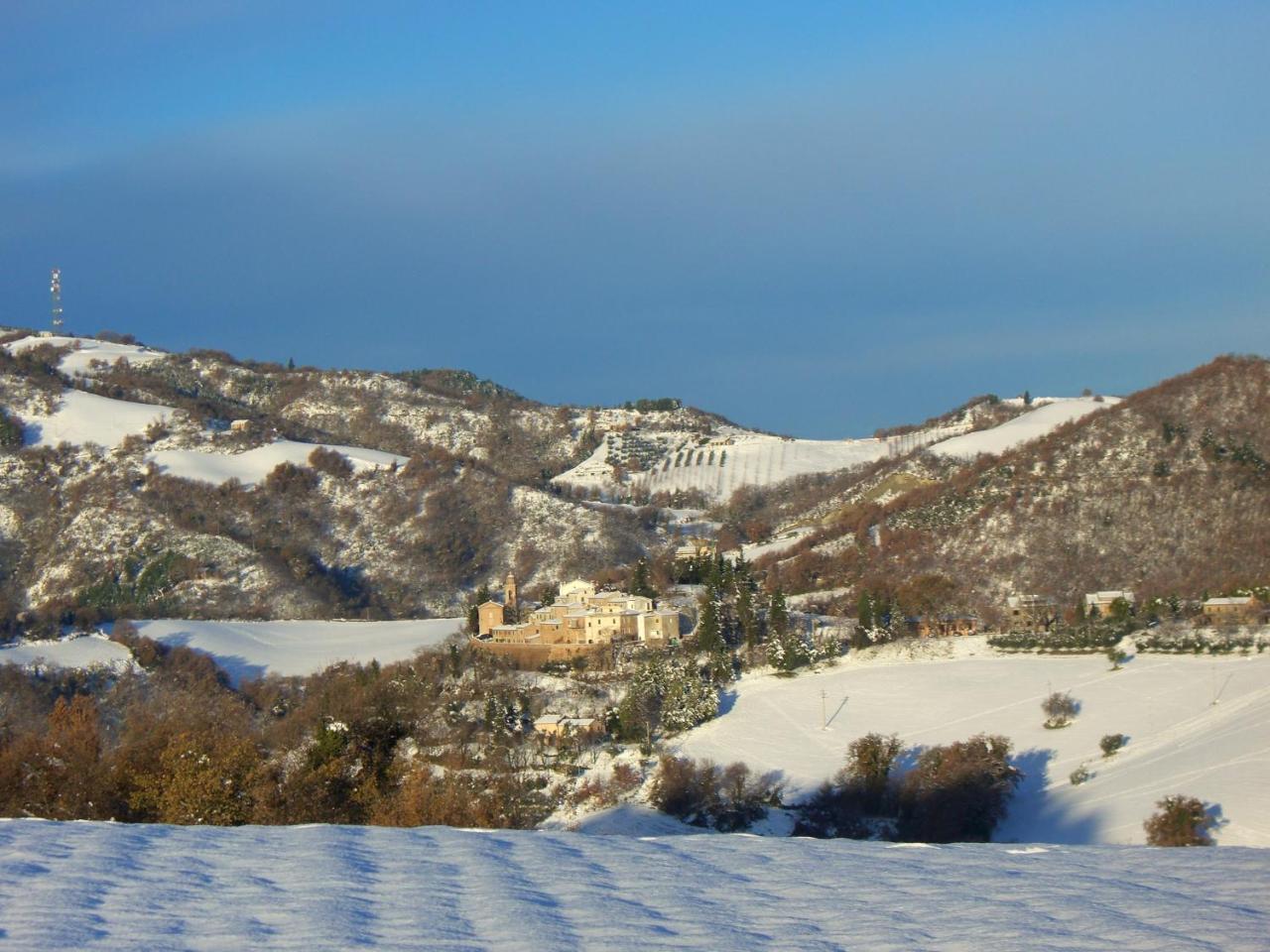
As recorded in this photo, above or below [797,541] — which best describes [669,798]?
below

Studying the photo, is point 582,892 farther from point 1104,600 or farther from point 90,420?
point 90,420

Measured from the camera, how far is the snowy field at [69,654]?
49.9 metres

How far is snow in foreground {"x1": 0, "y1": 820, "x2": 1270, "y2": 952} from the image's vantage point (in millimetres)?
10320

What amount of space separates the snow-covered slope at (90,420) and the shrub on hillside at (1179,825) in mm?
63869

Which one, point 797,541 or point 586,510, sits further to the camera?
point 586,510

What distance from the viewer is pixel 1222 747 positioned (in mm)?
32125

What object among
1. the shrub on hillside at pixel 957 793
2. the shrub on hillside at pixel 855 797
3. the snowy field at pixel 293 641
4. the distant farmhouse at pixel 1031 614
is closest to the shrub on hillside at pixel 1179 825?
the shrub on hillside at pixel 957 793

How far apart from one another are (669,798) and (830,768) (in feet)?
13.4

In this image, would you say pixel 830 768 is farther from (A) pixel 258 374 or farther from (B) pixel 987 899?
(A) pixel 258 374

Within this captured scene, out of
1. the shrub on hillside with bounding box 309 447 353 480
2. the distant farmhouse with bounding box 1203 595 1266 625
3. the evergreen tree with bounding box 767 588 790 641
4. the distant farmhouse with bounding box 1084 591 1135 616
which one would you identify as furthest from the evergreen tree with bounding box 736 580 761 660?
the shrub on hillside with bounding box 309 447 353 480

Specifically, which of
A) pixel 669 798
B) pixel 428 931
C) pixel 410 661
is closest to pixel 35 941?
pixel 428 931

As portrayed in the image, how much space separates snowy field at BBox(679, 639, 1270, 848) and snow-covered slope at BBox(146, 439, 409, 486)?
4388 cm

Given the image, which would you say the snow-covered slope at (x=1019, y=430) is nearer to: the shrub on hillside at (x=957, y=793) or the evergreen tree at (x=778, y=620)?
the evergreen tree at (x=778, y=620)

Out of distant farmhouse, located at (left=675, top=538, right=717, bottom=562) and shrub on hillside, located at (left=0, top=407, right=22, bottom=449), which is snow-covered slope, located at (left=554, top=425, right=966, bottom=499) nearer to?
distant farmhouse, located at (left=675, top=538, right=717, bottom=562)
